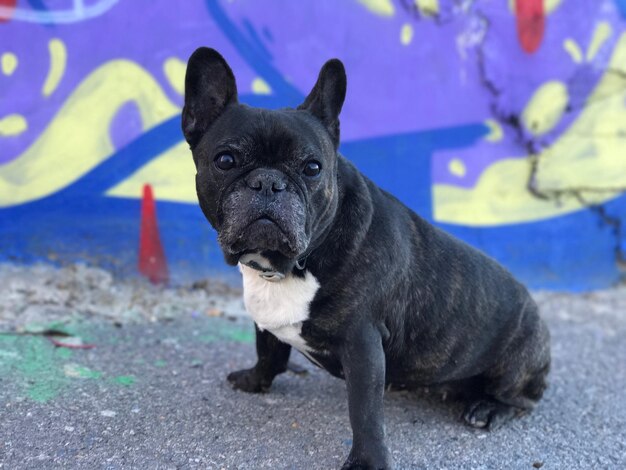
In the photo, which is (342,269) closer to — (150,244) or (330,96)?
(330,96)

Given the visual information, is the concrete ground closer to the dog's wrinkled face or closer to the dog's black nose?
the dog's wrinkled face

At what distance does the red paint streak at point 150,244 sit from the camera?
436 centimetres

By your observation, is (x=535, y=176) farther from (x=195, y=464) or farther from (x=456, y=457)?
(x=195, y=464)

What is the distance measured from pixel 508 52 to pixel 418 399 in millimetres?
2986

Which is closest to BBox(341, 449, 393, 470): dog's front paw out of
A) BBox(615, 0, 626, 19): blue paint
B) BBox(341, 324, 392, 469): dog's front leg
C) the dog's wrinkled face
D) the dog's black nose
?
BBox(341, 324, 392, 469): dog's front leg

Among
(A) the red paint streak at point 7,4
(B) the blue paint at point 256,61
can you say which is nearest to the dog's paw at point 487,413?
(B) the blue paint at point 256,61

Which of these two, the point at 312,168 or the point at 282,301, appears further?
the point at 282,301

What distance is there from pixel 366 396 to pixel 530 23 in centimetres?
372

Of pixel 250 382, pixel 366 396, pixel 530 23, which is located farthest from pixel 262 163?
pixel 530 23

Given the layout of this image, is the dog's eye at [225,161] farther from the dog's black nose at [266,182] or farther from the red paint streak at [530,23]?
the red paint streak at [530,23]

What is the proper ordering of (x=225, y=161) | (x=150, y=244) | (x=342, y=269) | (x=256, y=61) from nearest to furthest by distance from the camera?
1. (x=225, y=161)
2. (x=342, y=269)
3. (x=150, y=244)
4. (x=256, y=61)

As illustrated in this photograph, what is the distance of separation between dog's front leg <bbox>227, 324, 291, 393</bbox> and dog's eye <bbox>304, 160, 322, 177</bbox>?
3.01ft

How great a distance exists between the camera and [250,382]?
3107mm

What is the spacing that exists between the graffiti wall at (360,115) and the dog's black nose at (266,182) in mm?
2271
